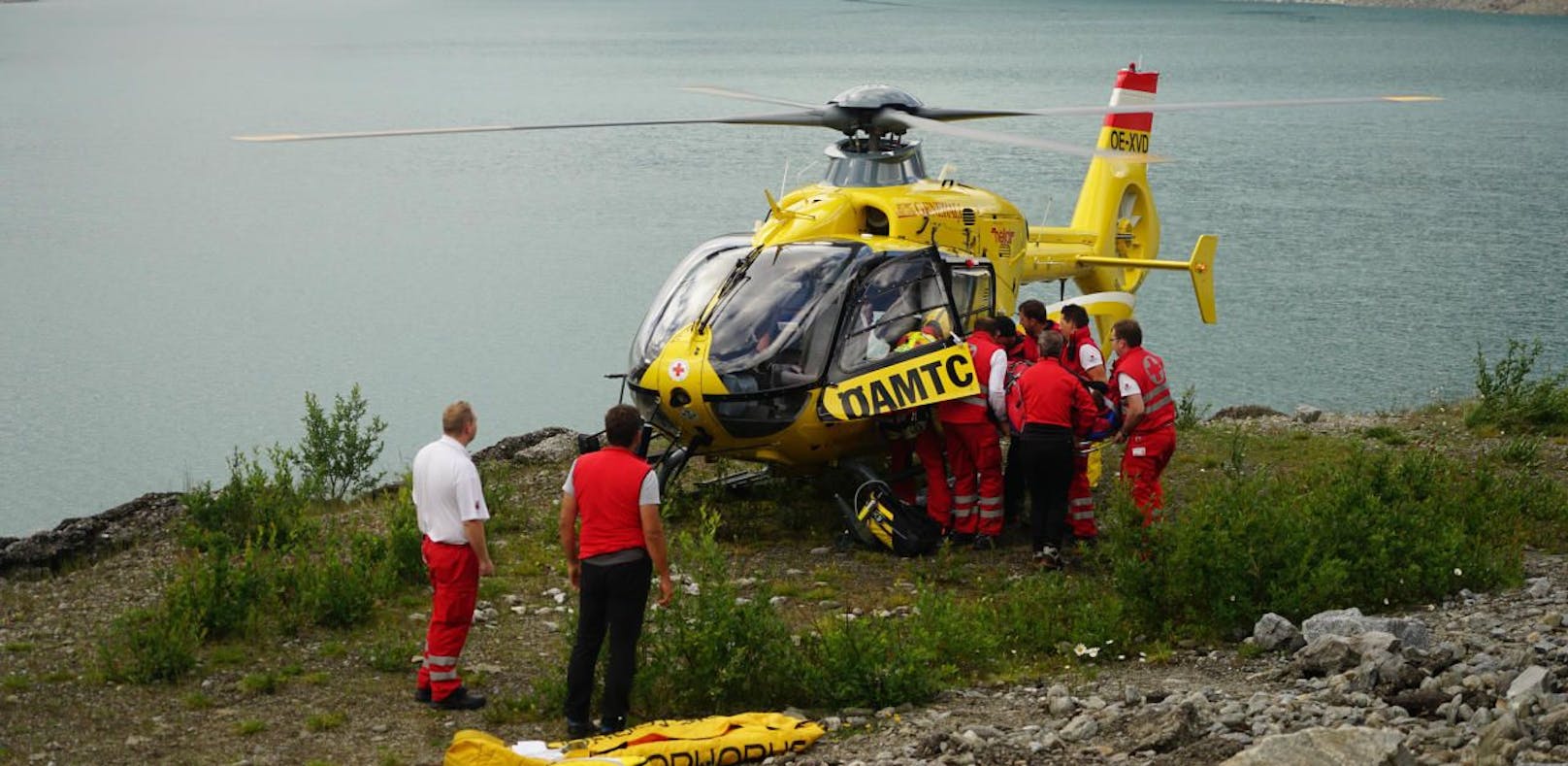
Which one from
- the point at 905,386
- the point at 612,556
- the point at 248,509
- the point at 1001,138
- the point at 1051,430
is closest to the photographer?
the point at 612,556

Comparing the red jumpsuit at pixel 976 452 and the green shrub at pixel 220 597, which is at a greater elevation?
the red jumpsuit at pixel 976 452

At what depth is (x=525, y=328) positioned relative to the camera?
78.6ft

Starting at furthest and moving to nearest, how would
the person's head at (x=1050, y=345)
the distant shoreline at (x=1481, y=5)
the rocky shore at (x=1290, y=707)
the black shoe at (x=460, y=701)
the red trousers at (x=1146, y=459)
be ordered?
the distant shoreline at (x=1481, y=5)
the red trousers at (x=1146, y=459)
the person's head at (x=1050, y=345)
the black shoe at (x=460, y=701)
the rocky shore at (x=1290, y=707)

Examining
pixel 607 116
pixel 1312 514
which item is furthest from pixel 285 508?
pixel 607 116

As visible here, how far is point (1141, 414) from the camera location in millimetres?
9602

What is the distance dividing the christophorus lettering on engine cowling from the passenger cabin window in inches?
41.4

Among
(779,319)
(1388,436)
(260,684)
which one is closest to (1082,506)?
(779,319)

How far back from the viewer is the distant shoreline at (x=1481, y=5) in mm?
77438

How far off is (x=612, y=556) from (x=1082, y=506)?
4030mm

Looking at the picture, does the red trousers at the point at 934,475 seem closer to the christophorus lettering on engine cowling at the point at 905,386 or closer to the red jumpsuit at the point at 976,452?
the red jumpsuit at the point at 976,452

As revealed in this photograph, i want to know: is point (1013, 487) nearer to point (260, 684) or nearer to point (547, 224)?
→ point (260, 684)

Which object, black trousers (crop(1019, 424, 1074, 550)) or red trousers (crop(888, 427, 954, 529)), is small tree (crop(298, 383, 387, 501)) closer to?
red trousers (crop(888, 427, 954, 529))

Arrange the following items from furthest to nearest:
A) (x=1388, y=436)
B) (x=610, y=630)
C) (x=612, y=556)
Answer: (x=1388, y=436) < (x=610, y=630) < (x=612, y=556)

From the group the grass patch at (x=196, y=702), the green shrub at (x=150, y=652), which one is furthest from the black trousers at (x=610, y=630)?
the green shrub at (x=150, y=652)
